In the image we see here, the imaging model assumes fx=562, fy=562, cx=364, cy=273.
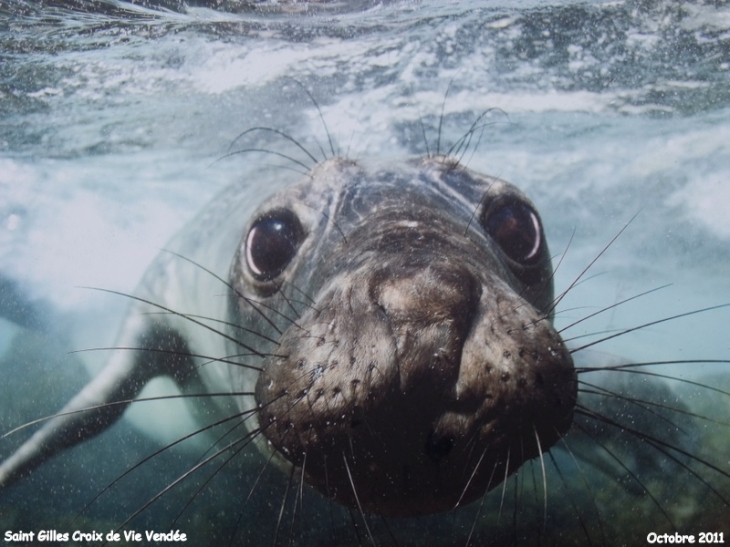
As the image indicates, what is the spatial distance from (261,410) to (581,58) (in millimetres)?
6536

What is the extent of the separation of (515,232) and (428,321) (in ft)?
4.54

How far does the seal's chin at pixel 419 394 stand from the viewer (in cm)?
150

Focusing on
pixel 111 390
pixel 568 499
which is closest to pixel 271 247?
pixel 111 390

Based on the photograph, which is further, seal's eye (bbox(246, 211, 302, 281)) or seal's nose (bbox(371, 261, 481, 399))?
seal's eye (bbox(246, 211, 302, 281))

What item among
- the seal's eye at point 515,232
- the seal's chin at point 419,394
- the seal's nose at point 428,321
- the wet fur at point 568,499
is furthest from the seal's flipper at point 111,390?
the seal's nose at point 428,321

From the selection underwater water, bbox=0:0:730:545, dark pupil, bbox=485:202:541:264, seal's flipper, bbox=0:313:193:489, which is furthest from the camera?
underwater water, bbox=0:0:730:545

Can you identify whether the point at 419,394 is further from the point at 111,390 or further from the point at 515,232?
the point at 111,390

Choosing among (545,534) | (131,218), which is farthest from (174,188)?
(545,534)

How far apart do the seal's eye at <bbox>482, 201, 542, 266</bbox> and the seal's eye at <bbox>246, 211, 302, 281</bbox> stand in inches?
37.0

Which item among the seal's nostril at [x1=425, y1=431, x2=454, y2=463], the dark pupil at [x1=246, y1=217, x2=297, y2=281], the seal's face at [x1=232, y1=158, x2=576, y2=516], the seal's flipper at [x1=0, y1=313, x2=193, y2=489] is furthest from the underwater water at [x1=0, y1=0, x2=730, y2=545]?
the dark pupil at [x1=246, y1=217, x2=297, y2=281]

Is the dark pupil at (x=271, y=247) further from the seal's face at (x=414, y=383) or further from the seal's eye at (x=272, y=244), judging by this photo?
the seal's face at (x=414, y=383)

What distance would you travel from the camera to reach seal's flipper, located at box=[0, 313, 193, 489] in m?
3.87

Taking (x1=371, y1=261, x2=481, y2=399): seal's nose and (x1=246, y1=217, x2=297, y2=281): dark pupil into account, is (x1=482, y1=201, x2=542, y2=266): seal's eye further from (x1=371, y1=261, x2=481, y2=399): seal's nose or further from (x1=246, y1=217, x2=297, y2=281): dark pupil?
(x1=371, y1=261, x2=481, y2=399): seal's nose

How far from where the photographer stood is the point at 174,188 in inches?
450
